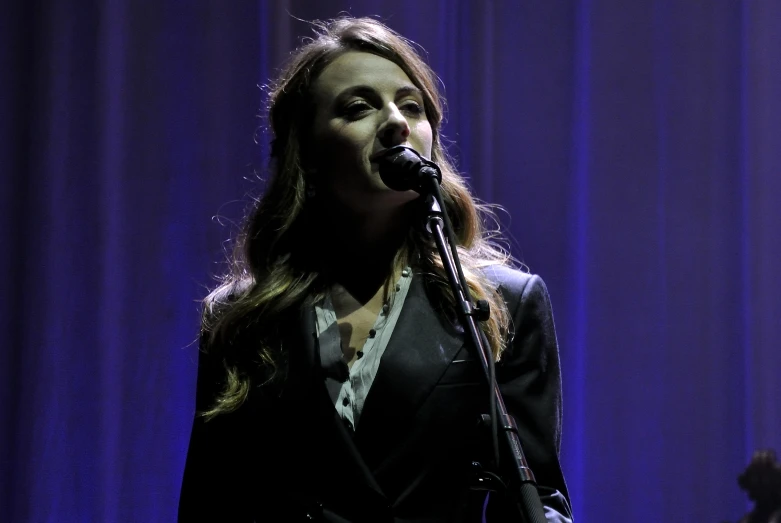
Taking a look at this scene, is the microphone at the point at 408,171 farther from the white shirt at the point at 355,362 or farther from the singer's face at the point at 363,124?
A: the white shirt at the point at 355,362

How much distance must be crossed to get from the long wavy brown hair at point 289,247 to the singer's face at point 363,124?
0.05 metres

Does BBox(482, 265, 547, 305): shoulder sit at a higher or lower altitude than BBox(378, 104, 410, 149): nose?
lower

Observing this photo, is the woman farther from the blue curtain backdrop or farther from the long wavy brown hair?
the blue curtain backdrop

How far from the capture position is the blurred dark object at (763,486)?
2641mm

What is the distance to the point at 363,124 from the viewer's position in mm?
1821

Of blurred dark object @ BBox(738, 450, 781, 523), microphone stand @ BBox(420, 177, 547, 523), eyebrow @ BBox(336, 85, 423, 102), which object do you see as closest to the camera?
microphone stand @ BBox(420, 177, 547, 523)

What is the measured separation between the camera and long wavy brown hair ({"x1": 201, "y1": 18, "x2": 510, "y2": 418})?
1.81 metres

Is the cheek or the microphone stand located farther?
the cheek

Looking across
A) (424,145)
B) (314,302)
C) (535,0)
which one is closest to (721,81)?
(535,0)

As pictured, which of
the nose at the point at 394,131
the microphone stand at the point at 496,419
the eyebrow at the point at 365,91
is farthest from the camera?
the eyebrow at the point at 365,91

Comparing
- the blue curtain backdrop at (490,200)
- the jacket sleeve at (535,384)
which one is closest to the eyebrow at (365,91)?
the jacket sleeve at (535,384)

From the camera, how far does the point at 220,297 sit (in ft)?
6.59

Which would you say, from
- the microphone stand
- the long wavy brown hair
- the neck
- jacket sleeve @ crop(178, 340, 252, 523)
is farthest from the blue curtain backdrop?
the microphone stand

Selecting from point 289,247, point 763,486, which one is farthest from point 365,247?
point 763,486
